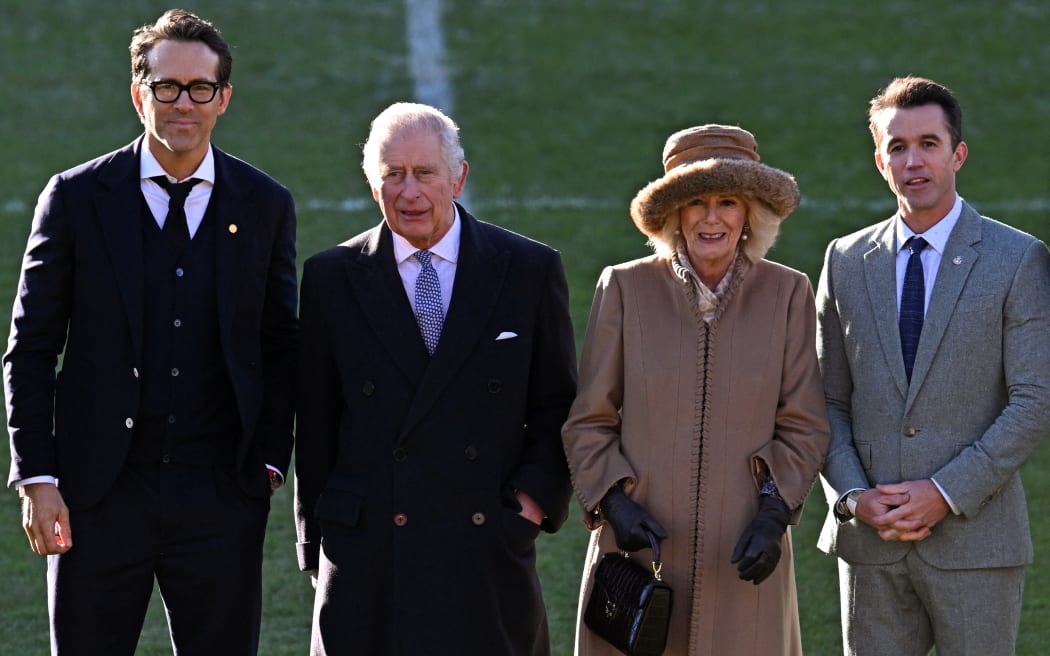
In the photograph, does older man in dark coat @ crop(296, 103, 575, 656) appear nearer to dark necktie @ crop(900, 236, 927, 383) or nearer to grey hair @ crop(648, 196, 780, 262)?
grey hair @ crop(648, 196, 780, 262)

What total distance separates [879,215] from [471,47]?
5.94m

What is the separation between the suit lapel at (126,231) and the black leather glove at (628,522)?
135 centimetres

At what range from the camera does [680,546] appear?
4547 mm

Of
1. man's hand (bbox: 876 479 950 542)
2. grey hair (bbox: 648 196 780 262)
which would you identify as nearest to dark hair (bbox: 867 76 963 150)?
grey hair (bbox: 648 196 780 262)

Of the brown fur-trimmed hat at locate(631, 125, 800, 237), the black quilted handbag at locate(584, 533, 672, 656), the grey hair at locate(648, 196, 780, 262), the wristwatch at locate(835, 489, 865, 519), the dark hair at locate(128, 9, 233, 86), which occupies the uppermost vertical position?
the dark hair at locate(128, 9, 233, 86)

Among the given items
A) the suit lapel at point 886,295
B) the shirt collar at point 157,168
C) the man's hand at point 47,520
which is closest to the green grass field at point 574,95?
the suit lapel at point 886,295

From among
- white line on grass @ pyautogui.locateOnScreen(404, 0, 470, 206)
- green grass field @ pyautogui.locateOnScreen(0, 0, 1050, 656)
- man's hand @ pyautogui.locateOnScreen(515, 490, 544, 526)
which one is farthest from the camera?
white line on grass @ pyautogui.locateOnScreen(404, 0, 470, 206)

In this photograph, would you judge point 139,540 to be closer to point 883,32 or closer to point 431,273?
point 431,273

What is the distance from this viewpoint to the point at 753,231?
458cm

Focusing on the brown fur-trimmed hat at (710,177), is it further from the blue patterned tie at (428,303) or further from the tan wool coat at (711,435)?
the blue patterned tie at (428,303)

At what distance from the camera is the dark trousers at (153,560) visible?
14.8 feet

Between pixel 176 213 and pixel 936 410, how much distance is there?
7.19ft

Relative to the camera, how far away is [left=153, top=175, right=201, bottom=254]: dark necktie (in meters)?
4.62

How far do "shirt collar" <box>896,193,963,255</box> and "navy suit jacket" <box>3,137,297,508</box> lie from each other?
1.85m
